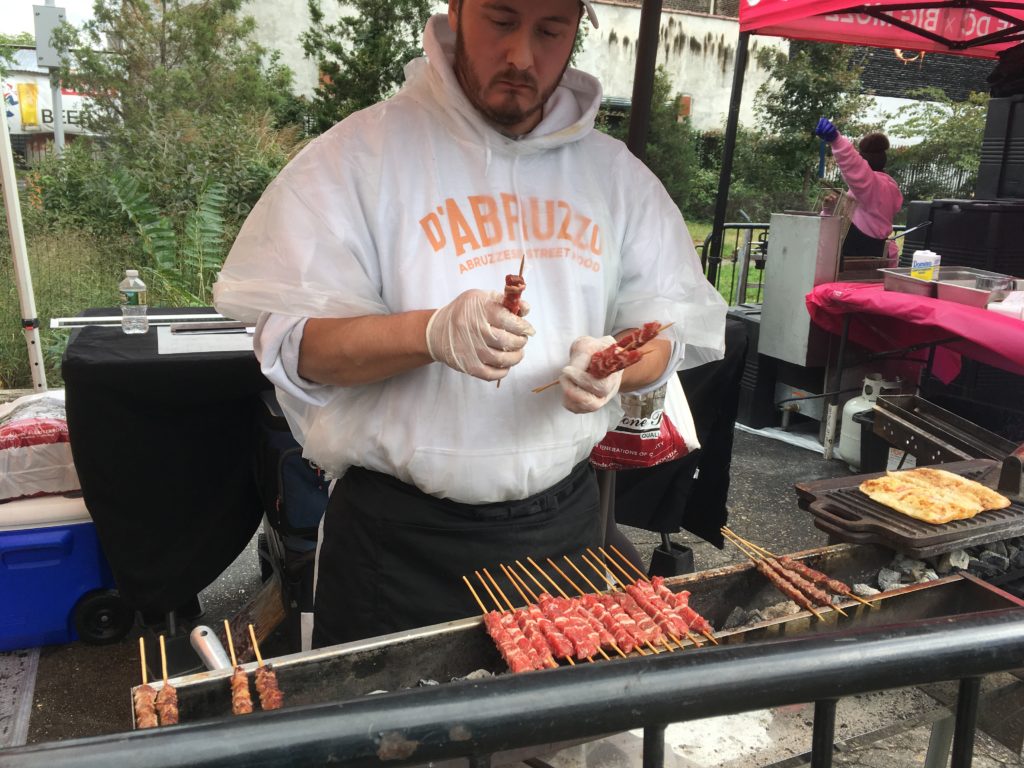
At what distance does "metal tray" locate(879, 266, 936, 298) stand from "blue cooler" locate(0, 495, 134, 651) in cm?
495

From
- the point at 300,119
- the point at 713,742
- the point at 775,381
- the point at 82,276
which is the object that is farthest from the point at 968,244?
the point at 300,119

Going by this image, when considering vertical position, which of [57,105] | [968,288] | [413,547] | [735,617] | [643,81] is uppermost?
[57,105]

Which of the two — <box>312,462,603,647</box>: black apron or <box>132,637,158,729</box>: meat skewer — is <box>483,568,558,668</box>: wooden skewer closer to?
<box>312,462,603,647</box>: black apron

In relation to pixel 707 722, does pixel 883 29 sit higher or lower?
higher

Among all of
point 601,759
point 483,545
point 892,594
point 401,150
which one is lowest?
point 601,759

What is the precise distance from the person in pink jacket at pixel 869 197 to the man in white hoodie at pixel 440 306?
16.6ft

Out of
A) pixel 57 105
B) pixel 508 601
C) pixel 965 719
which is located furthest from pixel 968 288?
pixel 57 105

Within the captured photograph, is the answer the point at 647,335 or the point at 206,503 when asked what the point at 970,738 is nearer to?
the point at 647,335

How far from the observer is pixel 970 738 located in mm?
1048

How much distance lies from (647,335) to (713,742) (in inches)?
87.8

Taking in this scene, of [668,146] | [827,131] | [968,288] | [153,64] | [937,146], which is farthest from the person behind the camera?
[937,146]

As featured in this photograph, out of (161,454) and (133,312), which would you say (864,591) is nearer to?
(161,454)

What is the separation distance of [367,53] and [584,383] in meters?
14.2

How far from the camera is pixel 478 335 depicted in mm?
1612
